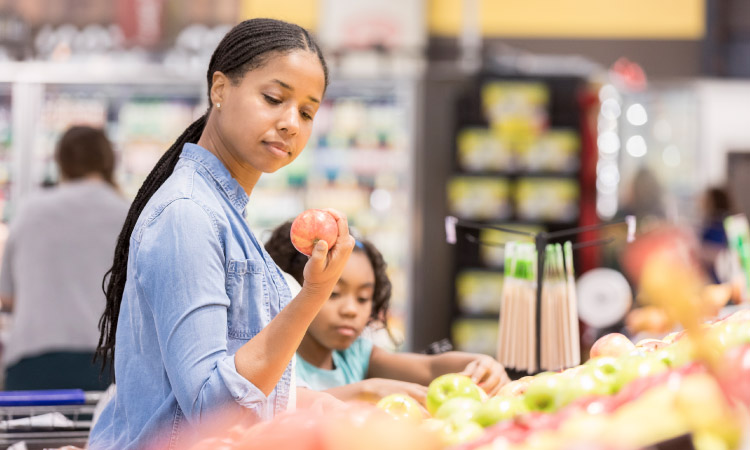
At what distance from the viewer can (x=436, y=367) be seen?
2.48 metres

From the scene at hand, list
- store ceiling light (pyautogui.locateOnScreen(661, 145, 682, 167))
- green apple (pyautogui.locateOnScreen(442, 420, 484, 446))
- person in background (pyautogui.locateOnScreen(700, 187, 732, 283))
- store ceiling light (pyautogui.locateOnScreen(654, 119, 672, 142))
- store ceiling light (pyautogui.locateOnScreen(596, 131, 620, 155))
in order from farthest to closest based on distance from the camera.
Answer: store ceiling light (pyautogui.locateOnScreen(661, 145, 682, 167)) → store ceiling light (pyautogui.locateOnScreen(654, 119, 672, 142)) → store ceiling light (pyautogui.locateOnScreen(596, 131, 620, 155)) → person in background (pyautogui.locateOnScreen(700, 187, 732, 283)) → green apple (pyautogui.locateOnScreen(442, 420, 484, 446))

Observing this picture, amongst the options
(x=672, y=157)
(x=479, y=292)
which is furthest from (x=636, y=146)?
(x=479, y=292)

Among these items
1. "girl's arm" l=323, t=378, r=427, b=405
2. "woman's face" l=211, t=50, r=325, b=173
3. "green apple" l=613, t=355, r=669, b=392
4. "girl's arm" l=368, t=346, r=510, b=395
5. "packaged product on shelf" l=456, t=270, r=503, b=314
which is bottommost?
"packaged product on shelf" l=456, t=270, r=503, b=314

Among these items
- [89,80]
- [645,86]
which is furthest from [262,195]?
[645,86]

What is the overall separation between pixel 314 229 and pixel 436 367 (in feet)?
3.61

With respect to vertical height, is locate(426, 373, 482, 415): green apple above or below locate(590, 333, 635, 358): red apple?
below

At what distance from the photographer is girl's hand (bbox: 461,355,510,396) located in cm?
215

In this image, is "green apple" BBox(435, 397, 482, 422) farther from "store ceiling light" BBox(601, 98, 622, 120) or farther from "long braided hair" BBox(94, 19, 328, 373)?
"store ceiling light" BBox(601, 98, 622, 120)

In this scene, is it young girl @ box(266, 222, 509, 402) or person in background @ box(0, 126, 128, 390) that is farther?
person in background @ box(0, 126, 128, 390)

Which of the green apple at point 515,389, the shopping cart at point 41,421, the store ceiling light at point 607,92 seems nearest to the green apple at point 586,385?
the green apple at point 515,389

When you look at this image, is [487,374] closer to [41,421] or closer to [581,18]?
[41,421]

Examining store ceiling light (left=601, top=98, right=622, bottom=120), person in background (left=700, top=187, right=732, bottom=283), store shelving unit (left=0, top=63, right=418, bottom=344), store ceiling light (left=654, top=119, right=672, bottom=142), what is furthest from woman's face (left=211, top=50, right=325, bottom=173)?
store ceiling light (left=654, top=119, right=672, bottom=142)

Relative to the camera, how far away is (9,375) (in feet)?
12.7

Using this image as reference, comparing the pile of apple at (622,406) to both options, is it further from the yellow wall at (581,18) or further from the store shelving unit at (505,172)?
the yellow wall at (581,18)
